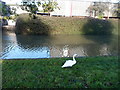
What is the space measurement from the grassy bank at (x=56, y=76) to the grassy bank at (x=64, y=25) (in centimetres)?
900

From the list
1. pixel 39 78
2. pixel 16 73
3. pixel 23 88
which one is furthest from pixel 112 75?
pixel 16 73

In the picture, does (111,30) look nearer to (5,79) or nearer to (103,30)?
(103,30)

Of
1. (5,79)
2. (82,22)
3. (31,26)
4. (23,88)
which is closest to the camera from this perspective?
(23,88)

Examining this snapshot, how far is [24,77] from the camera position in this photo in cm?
291

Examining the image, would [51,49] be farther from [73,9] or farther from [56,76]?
[73,9]

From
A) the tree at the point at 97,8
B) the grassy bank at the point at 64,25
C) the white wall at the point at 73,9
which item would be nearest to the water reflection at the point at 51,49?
the grassy bank at the point at 64,25

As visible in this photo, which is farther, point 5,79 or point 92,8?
point 92,8

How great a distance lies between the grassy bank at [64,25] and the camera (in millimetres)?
12281

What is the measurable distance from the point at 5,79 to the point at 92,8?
18740 mm

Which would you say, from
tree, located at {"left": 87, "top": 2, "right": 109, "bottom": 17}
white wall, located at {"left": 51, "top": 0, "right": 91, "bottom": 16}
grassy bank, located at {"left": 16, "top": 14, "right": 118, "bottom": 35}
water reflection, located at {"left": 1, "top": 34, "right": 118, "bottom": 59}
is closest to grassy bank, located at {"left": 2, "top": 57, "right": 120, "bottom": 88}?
water reflection, located at {"left": 1, "top": 34, "right": 118, "bottom": 59}

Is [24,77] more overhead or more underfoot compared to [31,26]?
more underfoot

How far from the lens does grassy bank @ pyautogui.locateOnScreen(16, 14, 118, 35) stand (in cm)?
1228

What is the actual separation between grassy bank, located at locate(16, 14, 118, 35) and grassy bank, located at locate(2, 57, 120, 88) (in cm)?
900

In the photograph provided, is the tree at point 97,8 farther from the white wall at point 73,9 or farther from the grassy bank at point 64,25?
the grassy bank at point 64,25
